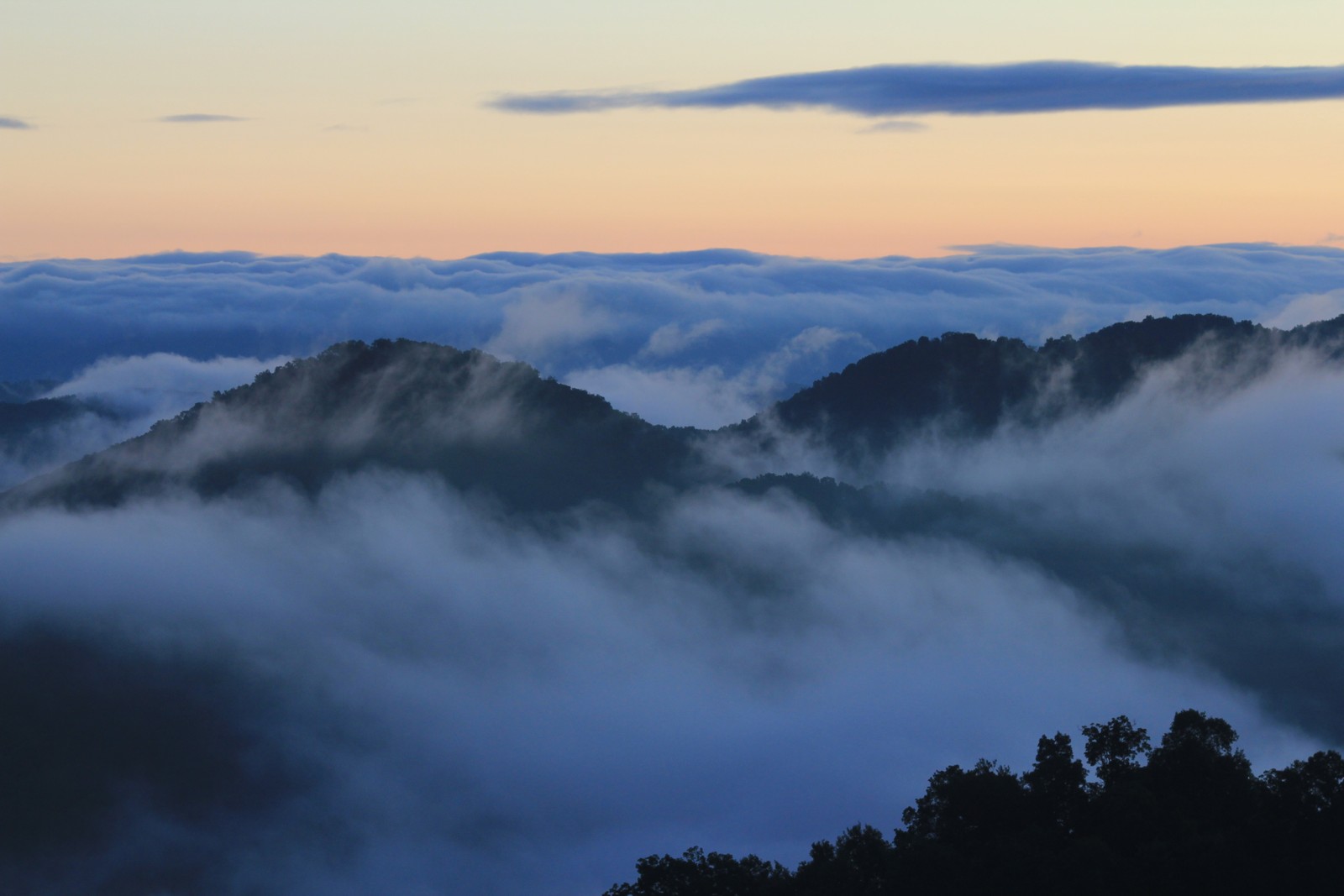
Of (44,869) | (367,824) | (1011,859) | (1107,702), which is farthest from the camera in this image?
(1107,702)

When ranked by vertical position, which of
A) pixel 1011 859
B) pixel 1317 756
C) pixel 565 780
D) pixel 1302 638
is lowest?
pixel 565 780

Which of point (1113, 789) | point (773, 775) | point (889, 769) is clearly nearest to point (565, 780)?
point (773, 775)

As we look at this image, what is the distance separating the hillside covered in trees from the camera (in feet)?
152

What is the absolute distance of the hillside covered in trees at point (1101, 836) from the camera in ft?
152

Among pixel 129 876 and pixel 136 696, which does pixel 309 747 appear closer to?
pixel 136 696

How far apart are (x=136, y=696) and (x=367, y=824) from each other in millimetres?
33201

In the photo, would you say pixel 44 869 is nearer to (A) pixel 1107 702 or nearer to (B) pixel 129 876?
(B) pixel 129 876

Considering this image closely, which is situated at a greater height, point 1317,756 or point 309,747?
point 1317,756

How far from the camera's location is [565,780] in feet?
603

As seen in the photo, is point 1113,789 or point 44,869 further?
point 44,869

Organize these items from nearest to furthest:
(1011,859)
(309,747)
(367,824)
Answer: (1011,859) < (367,824) < (309,747)

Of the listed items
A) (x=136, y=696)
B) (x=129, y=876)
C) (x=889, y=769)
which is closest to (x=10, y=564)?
(x=136, y=696)

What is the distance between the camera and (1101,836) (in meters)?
49.3

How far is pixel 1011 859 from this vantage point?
4772 cm
